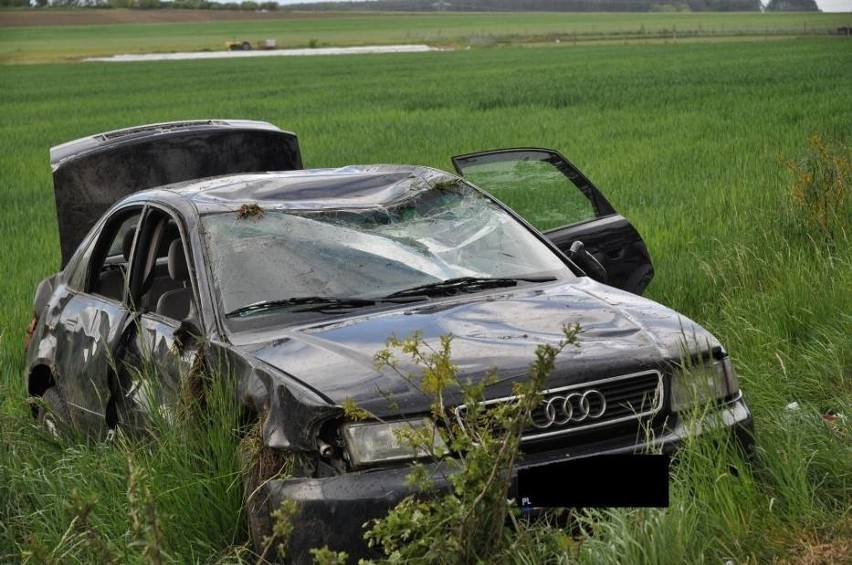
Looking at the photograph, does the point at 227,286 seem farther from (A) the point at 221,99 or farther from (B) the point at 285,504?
(A) the point at 221,99

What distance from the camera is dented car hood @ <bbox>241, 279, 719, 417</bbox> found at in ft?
14.1

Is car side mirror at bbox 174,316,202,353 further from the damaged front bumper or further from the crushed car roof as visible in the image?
the damaged front bumper

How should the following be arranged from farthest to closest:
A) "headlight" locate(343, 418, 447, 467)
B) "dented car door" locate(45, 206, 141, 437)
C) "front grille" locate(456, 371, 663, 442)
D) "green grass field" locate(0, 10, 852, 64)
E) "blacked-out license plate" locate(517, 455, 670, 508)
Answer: "green grass field" locate(0, 10, 852, 64) < "dented car door" locate(45, 206, 141, 437) < "front grille" locate(456, 371, 663, 442) < "headlight" locate(343, 418, 447, 467) < "blacked-out license plate" locate(517, 455, 670, 508)

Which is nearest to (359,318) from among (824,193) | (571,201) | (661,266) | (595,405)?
(595,405)

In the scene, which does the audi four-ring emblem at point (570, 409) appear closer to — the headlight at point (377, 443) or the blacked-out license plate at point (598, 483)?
the blacked-out license plate at point (598, 483)

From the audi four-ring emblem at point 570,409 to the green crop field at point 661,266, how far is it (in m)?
0.32

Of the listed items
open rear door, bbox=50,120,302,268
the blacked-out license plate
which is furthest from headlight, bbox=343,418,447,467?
open rear door, bbox=50,120,302,268

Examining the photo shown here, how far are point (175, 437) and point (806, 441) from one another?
219cm

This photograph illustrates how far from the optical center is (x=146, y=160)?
868 centimetres

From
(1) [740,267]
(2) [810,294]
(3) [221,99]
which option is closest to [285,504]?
(2) [810,294]

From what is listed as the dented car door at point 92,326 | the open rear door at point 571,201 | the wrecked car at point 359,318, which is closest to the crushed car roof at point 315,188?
the wrecked car at point 359,318

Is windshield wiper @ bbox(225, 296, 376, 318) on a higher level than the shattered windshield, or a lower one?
lower

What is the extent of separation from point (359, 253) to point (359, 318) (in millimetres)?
509

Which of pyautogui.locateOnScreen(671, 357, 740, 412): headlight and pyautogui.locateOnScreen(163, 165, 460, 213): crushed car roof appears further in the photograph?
pyautogui.locateOnScreen(163, 165, 460, 213): crushed car roof
